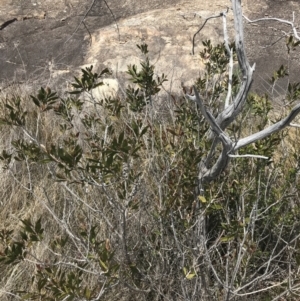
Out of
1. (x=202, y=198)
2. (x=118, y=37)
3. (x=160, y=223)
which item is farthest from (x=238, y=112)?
(x=118, y=37)

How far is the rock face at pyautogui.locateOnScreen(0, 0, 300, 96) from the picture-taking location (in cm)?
478

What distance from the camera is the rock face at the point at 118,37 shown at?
15.7ft

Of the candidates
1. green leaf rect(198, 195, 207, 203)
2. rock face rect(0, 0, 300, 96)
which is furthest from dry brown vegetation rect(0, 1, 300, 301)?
rock face rect(0, 0, 300, 96)

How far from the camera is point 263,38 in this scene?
5113mm

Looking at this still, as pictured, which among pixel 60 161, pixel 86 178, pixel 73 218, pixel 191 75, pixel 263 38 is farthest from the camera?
pixel 263 38

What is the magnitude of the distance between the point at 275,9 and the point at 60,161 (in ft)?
13.4

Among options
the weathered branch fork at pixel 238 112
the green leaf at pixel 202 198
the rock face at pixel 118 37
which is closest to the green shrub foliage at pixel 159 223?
the green leaf at pixel 202 198

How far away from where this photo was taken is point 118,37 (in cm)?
509

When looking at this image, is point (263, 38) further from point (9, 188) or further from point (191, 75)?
point (9, 188)

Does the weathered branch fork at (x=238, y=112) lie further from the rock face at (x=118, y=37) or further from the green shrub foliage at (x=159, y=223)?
the rock face at (x=118, y=37)

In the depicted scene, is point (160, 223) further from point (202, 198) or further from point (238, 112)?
point (238, 112)

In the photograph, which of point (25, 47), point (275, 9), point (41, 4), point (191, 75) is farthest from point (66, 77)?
point (275, 9)

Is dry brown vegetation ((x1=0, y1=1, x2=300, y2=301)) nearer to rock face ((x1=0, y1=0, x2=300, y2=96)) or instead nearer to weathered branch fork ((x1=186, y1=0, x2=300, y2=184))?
weathered branch fork ((x1=186, y1=0, x2=300, y2=184))

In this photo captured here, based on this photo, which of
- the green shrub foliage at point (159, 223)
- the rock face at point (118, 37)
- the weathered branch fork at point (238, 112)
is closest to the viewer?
the weathered branch fork at point (238, 112)
